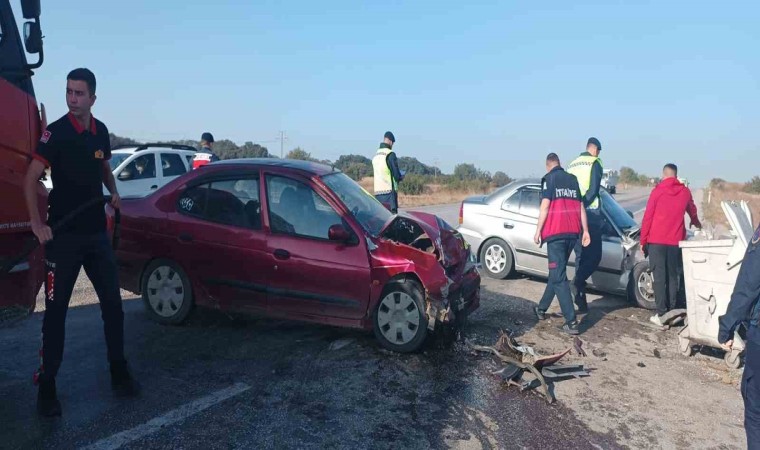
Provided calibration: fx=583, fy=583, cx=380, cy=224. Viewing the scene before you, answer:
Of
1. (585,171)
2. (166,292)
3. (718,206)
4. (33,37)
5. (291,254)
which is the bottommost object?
(718,206)

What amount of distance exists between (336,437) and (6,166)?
2.76m

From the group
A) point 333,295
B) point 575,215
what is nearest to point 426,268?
point 333,295

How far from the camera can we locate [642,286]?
808cm

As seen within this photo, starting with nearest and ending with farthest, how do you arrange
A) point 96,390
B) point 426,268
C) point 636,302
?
point 96,390 < point 426,268 < point 636,302

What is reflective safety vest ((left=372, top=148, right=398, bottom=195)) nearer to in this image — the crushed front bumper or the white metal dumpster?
the crushed front bumper

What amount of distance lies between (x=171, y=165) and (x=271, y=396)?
11080mm

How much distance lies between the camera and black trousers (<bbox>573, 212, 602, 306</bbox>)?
25.1 ft

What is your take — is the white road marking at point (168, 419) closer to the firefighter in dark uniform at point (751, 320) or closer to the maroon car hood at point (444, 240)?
the maroon car hood at point (444, 240)

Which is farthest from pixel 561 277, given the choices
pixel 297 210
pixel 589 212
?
pixel 297 210

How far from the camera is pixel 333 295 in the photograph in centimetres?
536

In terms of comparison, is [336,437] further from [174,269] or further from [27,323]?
[27,323]

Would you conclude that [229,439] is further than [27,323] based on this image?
No

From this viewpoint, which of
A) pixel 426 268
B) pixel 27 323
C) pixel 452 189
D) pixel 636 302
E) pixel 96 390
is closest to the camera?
pixel 96 390

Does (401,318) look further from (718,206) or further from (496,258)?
(718,206)
